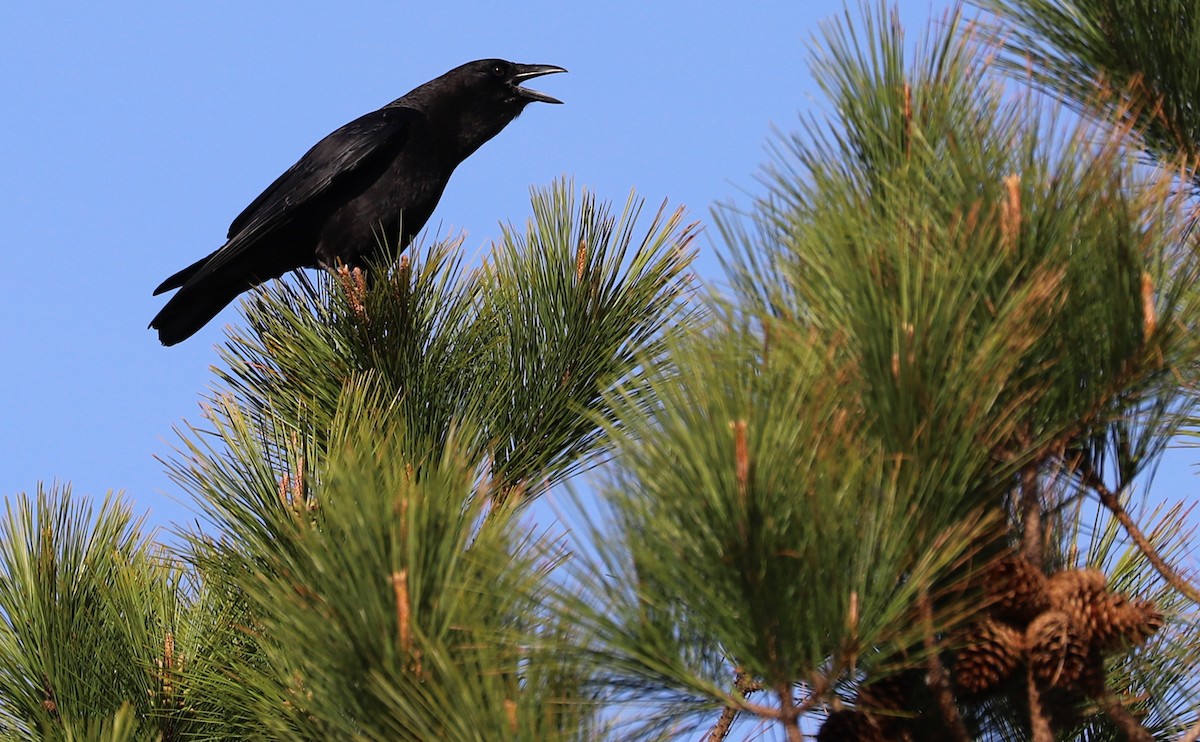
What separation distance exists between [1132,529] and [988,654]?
31cm

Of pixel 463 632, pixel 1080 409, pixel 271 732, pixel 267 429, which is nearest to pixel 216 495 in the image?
pixel 267 429

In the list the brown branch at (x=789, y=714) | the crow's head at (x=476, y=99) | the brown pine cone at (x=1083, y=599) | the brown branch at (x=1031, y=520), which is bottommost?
the brown branch at (x=789, y=714)

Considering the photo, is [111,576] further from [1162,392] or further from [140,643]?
[1162,392]

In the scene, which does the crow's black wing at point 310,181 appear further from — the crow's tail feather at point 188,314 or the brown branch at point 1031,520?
the brown branch at point 1031,520

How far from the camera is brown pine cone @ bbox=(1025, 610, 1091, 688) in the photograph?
1625 mm

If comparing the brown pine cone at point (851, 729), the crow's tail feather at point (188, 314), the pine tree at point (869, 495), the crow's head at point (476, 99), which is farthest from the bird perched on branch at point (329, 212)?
the brown pine cone at point (851, 729)

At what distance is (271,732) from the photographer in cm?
216

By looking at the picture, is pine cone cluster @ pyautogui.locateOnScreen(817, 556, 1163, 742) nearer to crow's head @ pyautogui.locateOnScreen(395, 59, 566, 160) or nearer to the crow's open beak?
crow's head @ pyautogui.locateOnScreen(395, 59, 566, 160)

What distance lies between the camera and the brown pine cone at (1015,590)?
1.65m

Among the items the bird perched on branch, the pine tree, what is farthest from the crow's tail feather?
the pine tree

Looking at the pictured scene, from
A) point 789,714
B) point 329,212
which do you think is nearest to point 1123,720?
point 789,714

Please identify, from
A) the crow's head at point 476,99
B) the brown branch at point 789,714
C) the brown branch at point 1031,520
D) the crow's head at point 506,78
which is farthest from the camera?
the crow's head at point 506,78

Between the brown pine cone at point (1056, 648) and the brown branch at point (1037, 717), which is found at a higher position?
the brown pine cone at point (1056, 648)

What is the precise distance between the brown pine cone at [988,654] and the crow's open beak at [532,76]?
443cm
